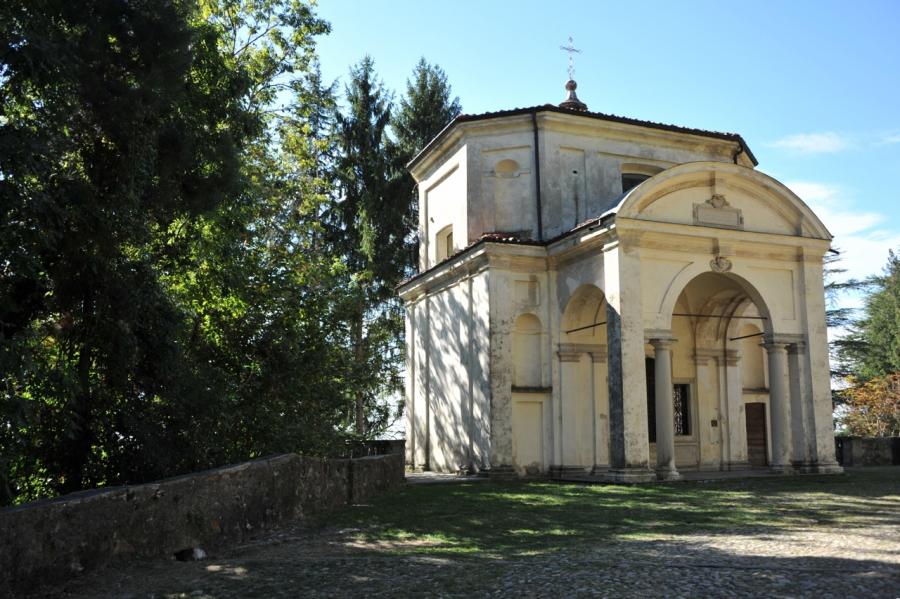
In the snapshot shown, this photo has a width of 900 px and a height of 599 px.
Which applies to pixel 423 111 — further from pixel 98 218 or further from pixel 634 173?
pixel 98 218

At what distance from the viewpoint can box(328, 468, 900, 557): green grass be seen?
28.2 ft

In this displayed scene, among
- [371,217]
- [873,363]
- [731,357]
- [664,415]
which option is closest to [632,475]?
[664,415]

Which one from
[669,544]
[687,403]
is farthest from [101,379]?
[687,403]

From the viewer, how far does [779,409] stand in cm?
1788

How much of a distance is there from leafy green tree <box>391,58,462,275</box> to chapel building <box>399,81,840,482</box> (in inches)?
414

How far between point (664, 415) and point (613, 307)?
263 cm

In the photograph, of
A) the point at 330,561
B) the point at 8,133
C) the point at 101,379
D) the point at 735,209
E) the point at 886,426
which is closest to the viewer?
the point at 330,561

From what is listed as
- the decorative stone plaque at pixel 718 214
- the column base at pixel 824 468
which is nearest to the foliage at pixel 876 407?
the column base at pixel 824 468

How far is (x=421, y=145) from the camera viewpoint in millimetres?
33750

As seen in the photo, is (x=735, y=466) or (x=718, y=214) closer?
(x=718, y=214)

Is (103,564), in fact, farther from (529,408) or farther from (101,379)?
(529,408)

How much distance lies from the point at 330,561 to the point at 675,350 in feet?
51.7

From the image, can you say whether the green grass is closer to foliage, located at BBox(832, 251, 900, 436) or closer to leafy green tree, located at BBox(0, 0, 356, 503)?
leafy green tree, located at BBox(0, 0, 356, 503)

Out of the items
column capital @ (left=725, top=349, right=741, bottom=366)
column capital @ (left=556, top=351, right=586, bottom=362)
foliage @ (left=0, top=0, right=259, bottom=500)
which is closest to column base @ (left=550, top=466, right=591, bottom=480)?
column capital @ (left=556, top=351, right=586, bottom=362)
